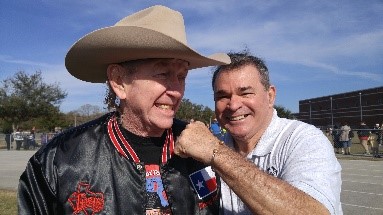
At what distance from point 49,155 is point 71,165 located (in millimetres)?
157

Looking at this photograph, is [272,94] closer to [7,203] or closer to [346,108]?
[7,203]

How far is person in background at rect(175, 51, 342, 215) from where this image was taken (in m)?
2.33

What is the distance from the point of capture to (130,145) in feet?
9.07

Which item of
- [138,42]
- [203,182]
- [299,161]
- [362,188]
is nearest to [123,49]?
[138,42]

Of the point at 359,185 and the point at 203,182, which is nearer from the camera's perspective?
the point at 203,182

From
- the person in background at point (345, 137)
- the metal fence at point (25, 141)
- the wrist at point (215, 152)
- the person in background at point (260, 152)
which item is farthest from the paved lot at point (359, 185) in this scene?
the metal fence at point (25, 141)

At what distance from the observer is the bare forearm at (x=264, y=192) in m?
2.28

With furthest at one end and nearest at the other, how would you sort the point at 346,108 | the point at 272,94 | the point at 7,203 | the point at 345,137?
the point at 346,108, the point at 345,137, the point at 7,203, the point at 272,94

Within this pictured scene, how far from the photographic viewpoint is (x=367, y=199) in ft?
30.8

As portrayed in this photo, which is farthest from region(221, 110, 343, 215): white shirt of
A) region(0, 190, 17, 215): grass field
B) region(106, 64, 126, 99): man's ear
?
region(0, 190, 17, 215): grass field

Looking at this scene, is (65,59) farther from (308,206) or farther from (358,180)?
(358,180)

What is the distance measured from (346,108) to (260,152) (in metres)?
71.9

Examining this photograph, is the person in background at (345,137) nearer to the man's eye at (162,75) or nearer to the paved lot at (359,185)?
the paved lot at (359,185)

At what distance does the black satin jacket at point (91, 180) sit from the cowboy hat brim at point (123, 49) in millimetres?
453
